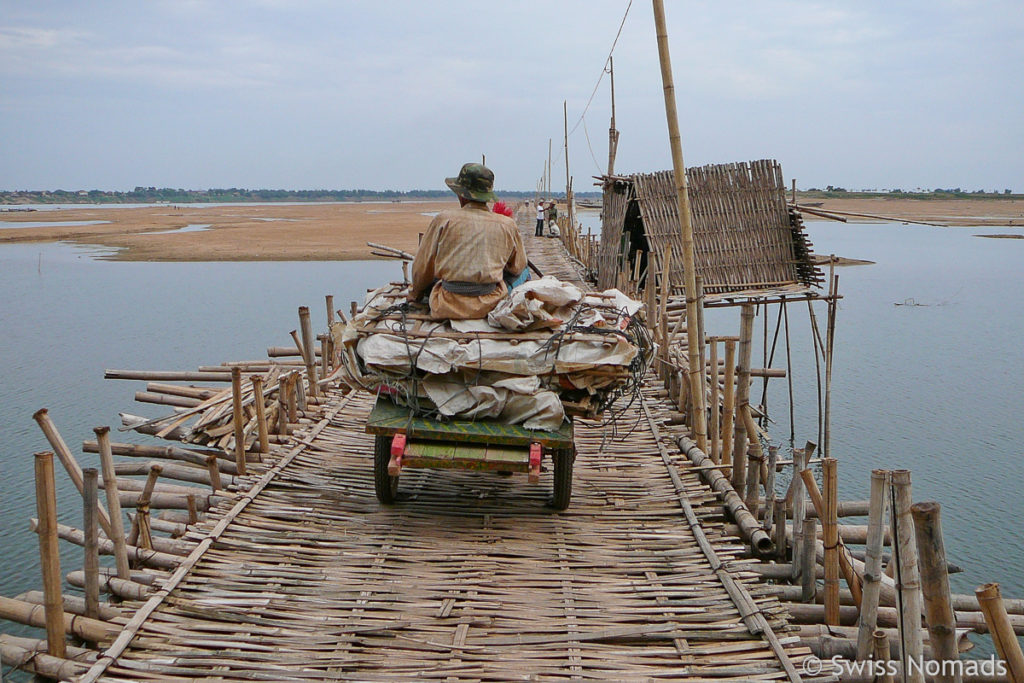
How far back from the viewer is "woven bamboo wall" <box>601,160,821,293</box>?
40.8 ft

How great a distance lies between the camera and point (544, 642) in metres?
3.74

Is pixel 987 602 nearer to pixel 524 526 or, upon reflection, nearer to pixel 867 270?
pixel 524 526

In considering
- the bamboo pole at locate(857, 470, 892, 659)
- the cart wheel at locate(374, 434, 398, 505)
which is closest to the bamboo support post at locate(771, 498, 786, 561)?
the bamboo pole at locate(857, 470, 892, 659)

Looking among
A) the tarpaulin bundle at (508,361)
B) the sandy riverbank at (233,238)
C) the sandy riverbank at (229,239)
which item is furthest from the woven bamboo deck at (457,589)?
the sandy riverbank at (229,239)

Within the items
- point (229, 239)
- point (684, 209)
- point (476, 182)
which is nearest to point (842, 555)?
point (684, 209)

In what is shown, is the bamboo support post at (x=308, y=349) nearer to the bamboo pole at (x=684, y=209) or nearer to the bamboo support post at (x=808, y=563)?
the bamboo pole at (x=684, y=209)

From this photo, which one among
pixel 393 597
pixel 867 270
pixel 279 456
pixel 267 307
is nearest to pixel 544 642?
pixel 393 597

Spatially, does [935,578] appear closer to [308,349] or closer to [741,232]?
[308,349]

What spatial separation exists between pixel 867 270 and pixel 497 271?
28.7 m

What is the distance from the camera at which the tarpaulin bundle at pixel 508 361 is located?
482 cm

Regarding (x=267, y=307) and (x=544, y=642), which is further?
(x=267, y=307)

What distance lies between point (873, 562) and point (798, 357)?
14985mm

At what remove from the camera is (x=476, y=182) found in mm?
5414

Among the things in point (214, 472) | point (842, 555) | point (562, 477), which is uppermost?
point (562, 477)
